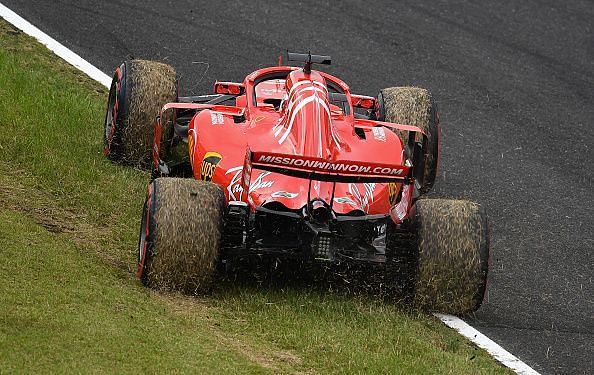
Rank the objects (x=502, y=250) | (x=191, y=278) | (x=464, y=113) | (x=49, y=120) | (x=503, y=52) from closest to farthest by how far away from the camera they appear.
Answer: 1. (x=191, y=278)
2. (x=502, y=250)
3. (x=49, y=120)
4. (x=464, y=113)
5. (x=503, y=52)

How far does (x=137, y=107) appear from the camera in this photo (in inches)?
459

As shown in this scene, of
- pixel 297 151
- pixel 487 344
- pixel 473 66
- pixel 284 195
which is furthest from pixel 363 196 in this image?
pixel 473 66

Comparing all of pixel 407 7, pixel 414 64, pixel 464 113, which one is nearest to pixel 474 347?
pixel 464 113

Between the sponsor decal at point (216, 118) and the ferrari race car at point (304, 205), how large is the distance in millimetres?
12

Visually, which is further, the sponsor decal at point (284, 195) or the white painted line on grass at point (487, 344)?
the sponsor decal at point (284, 195)

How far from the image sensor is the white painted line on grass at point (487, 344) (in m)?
9.17

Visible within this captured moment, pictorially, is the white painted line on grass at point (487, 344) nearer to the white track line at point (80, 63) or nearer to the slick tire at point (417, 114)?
the white track line at point (80, 63)

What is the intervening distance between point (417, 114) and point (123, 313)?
13.9 feet

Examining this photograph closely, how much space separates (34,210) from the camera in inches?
411

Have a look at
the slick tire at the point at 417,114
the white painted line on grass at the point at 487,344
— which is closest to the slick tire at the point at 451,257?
the white painted line on grass at the point at 487,344

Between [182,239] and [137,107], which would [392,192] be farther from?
[137,107]

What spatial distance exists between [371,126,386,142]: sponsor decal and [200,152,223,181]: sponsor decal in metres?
1.38

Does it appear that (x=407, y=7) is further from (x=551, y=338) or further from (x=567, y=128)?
(x=551, y=338)

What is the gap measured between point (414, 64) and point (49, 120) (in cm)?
491
